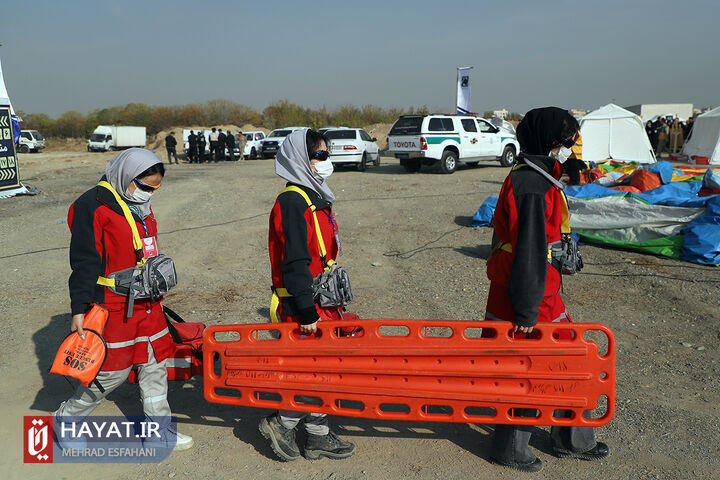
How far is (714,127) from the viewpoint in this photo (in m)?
19.4

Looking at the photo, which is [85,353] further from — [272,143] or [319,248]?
[272,143]

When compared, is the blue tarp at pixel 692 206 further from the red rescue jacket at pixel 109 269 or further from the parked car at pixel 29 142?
the parked car at pixel 29 142

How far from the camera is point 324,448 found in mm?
3033

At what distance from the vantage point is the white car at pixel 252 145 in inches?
1070

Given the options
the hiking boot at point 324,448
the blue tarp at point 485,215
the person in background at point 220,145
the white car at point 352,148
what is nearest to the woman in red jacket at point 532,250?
the hiking boot at point 324,448

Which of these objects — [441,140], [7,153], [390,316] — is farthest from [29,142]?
[390,316]

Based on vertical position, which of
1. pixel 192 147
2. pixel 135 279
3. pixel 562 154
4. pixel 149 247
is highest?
pixel 192 147

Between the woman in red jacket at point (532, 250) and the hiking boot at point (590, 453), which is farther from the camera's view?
the hiking boot at point (590, 453)

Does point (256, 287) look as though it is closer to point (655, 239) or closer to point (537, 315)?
point (537, 315)

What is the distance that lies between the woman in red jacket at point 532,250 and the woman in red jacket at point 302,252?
0.91 m

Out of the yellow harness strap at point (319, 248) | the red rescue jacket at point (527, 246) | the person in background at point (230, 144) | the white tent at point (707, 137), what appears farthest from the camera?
the person in background at point (230, 144)

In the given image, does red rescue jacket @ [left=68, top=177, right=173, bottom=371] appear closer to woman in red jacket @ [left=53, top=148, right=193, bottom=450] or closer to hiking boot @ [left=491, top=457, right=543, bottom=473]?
woman in red jacket @ [left=53, top=148, right=193, bottom=450]

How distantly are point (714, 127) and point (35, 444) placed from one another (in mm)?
22582

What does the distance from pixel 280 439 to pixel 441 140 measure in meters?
15.4
